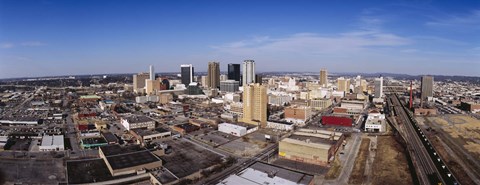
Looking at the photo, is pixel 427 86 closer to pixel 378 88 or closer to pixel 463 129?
pixel 378 88

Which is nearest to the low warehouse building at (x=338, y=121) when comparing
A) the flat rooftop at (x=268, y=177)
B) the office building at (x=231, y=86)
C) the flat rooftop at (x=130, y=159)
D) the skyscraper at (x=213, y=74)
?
the flat rooftop at (x=268, y=177)

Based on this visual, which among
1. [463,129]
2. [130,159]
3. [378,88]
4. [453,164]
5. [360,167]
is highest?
[378,88]

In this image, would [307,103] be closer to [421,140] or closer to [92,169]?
[421,140]

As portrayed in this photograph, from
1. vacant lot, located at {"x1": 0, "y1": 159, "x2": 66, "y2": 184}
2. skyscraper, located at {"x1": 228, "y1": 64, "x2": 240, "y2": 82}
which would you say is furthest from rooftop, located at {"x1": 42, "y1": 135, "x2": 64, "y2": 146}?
skyscraper, located at {"x1": 228, "y1": 64, "x2": 240, "y2": 82}

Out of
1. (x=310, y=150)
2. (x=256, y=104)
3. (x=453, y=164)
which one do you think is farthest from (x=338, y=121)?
(x=310, y=150)

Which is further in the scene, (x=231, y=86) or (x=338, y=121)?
(x=231, y=86)

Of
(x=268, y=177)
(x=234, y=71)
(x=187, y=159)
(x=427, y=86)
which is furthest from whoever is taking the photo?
(x=234, y=71)

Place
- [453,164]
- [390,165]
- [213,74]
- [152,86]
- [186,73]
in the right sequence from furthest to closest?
[186,73] → [213,74] → [152,86] → [453,164] → [390,165]

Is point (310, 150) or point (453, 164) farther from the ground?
point (310, 150)
